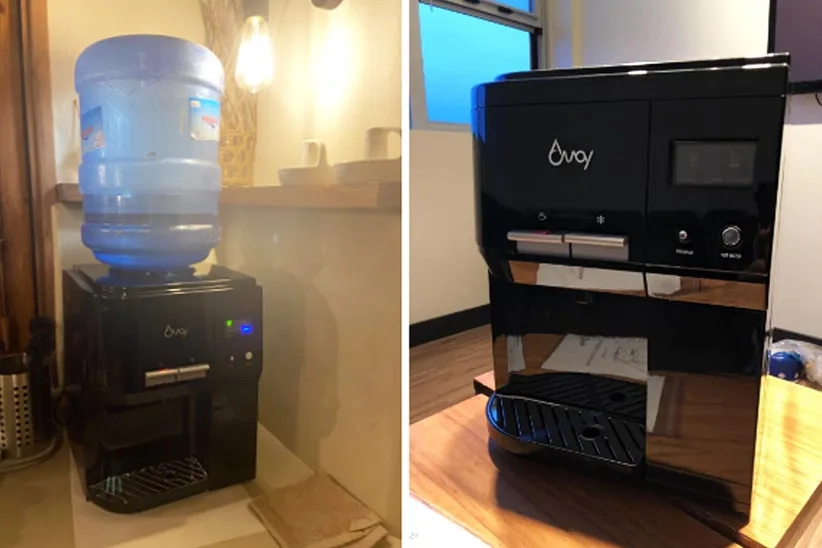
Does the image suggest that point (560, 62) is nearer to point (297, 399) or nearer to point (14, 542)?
point (297, 399)

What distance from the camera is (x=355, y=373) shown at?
704 millimetres

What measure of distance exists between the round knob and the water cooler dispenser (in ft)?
1.72

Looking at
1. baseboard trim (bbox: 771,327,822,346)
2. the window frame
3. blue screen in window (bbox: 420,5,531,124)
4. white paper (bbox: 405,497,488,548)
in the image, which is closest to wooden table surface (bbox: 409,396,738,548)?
white paper (bbox: 405,497,488,548)

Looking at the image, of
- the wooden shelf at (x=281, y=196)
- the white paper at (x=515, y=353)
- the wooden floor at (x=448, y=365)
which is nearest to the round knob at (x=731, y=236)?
the white paper at (x=515, y=353)

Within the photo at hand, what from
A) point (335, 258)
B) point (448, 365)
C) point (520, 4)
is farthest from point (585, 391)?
point (520, 4)

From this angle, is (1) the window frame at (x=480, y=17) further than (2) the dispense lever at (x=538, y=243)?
Answer: Yes

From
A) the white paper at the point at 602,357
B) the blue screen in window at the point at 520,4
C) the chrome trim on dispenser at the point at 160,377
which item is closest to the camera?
the white paper at the point at 602,357

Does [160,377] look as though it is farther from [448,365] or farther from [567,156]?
[448,365]

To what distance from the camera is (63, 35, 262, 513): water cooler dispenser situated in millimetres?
675

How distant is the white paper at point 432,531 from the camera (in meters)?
0.50

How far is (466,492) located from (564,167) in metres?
0.31

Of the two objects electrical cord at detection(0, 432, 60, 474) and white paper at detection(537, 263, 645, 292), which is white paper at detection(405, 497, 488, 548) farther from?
electrical cord at detection(0, 432, 60, 474)

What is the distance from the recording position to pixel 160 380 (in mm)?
784

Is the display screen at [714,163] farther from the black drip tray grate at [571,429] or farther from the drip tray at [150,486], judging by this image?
the drip tray at [150,486]
